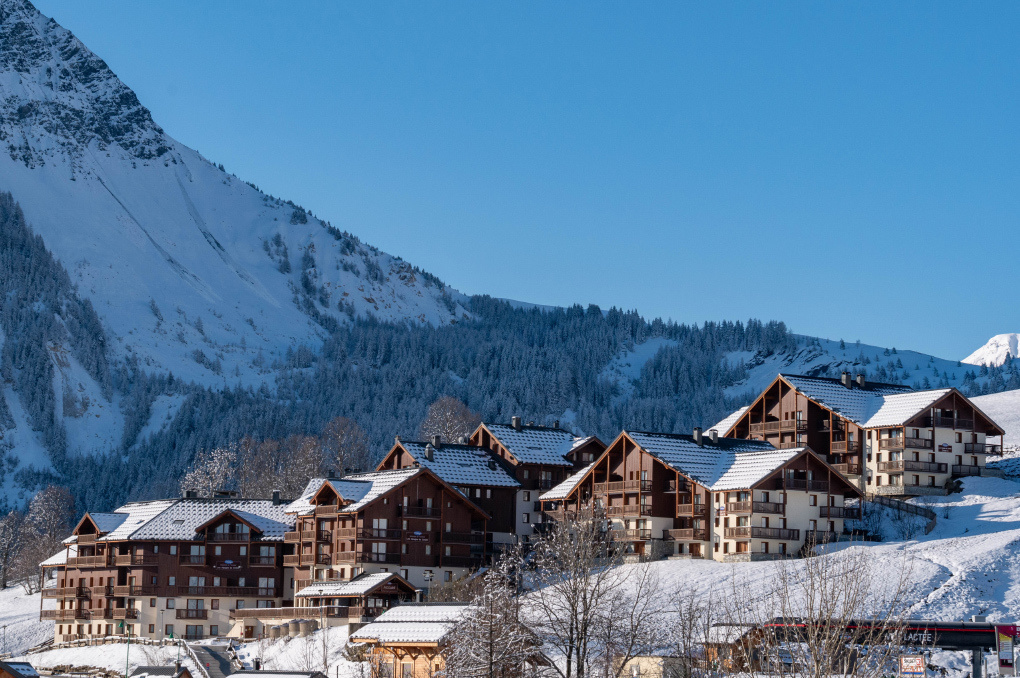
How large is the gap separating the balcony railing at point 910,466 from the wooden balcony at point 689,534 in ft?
48.2

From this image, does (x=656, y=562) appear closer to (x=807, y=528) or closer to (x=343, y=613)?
(x=807, y=528)

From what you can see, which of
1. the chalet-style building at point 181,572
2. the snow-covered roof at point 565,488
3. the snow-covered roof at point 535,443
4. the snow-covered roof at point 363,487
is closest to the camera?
the snow-covered roof at point 565,488

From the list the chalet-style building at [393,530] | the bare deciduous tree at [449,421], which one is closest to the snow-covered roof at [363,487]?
the chalet-style building at [393,530]

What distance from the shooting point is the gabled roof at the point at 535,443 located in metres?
118

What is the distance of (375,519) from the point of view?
10512 cm

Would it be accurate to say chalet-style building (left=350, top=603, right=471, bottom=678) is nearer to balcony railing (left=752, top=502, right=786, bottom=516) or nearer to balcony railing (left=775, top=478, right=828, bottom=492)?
balcony railing (left=752, top=502, right=786, bottom=516)

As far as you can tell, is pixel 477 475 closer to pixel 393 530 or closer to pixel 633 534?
pixel 393 530

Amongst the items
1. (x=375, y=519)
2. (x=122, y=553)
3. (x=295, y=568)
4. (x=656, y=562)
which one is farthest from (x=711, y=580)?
(x=122, y=553)

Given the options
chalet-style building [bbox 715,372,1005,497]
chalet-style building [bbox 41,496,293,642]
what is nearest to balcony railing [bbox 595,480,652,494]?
chalet-style building [bbox 715,372,1005,497]

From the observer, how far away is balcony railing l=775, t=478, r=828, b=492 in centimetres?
9200

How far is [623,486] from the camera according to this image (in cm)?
10062

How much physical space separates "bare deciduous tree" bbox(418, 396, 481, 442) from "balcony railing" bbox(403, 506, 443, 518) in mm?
49789

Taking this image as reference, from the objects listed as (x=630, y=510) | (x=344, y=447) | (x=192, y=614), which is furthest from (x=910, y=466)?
(x=344, y=447)

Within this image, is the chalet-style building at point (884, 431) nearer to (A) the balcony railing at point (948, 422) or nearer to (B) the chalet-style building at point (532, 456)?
(A) the balcony railing at point (948, 422)
